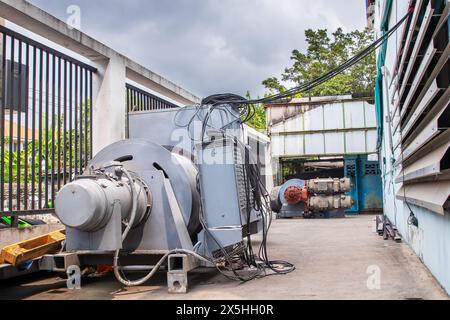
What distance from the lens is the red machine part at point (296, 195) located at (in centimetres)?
1464

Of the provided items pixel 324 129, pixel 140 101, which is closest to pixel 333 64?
pixel 324 129

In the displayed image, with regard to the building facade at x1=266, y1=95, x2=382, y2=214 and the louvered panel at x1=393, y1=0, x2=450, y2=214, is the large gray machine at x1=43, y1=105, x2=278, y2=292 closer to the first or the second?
the louvered panel at x1=393, y1=0, x2=450, y2=214

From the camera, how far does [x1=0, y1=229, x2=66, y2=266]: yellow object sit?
13.3 ft

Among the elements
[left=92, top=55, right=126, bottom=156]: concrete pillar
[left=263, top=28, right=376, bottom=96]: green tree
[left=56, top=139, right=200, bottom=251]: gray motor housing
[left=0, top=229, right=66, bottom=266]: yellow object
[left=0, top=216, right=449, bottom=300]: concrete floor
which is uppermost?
[left=263, top=28, right=376, bottom=96]: green tree

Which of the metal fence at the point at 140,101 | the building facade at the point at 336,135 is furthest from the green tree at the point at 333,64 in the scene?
the metal fence at the point at 140,101

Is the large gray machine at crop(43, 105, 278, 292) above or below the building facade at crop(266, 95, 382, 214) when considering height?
below

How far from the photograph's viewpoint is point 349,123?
16781mm

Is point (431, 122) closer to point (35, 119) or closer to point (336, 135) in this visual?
point (35, 119)

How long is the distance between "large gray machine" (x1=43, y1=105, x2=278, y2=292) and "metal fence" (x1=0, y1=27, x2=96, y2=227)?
2.83 ft

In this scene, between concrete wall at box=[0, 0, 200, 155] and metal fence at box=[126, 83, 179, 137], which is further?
metal fence at box=[126, 83, 179, 137]

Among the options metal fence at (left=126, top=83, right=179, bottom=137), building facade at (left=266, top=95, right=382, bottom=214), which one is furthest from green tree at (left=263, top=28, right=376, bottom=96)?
metal fence at (left=126, top=83, right=179, bottom=137)

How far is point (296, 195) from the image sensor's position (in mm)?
14648

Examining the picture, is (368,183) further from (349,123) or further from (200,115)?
(200,115)

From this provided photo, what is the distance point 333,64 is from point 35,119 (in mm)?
25703
